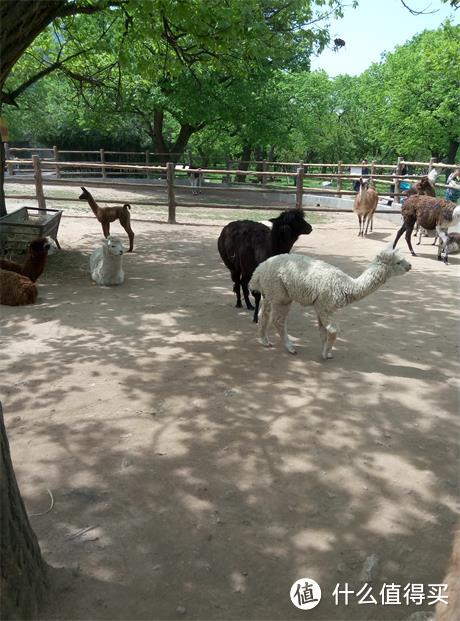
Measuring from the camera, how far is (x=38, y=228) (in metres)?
7.97

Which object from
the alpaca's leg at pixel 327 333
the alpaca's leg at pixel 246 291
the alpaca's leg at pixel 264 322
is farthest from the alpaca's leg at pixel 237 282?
the alpaca's leg at pixel 327 333

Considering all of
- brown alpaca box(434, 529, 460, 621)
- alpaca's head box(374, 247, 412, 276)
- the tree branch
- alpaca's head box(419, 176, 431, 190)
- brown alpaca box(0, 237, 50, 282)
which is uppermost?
the tree branch

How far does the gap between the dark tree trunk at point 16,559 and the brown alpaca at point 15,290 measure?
468 centimetres

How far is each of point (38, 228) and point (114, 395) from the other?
5.04 m

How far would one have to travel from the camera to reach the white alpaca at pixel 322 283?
177 inches

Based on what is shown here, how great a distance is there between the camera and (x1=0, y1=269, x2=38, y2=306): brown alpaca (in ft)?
20.4

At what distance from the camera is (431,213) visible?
30.1 ft

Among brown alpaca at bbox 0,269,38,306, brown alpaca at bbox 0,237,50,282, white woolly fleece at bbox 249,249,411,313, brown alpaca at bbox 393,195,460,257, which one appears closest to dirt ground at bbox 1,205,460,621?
brown alpaca at bbox 0,269,38,306

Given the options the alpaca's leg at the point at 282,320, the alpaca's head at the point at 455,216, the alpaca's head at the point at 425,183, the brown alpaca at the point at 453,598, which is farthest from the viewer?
the alpaca's head at the point at 425,183

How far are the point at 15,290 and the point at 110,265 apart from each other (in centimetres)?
151

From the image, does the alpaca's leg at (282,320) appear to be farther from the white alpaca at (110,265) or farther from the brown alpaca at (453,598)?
the white alpaca at (110,265)

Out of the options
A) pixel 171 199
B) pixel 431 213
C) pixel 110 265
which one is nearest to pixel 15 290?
pixel 110 265

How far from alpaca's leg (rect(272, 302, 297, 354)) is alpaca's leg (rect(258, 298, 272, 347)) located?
0.40ft

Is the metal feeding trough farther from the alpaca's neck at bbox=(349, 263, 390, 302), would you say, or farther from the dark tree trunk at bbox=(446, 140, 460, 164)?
the dark tree trunk at bbox=(446, 140, 460, 164)
